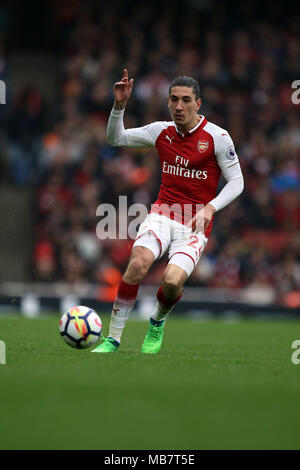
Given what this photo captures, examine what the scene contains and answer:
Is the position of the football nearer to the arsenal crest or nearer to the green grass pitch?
the green grass pitch

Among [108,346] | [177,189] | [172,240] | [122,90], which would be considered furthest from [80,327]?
[122,90]

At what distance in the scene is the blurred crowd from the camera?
16.7 metres

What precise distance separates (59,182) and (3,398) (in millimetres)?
12372

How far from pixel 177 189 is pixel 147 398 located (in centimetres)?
325

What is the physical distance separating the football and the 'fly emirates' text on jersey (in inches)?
51.7

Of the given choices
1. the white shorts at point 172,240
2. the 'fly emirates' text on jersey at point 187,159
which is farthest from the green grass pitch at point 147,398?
the 'fly emirates' text on jersey at point 187,159

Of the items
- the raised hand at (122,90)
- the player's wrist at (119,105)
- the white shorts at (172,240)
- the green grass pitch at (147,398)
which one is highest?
the raised hand at (122,90)

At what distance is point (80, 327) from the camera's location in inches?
301

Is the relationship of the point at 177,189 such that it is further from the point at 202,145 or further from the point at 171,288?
the point at 171,288

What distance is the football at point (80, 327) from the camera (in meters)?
7.65

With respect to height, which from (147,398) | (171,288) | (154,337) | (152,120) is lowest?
(147,398)

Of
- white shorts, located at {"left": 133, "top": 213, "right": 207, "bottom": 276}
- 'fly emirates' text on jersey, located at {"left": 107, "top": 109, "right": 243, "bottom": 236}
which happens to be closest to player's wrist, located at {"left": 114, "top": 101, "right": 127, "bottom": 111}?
'fly emirates' text on jersey, located at {"left": 107, "top": 109, "right": 243, "bottom": 236}

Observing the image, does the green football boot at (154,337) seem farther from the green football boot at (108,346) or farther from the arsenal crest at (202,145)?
the arsenal crest at (202,145)

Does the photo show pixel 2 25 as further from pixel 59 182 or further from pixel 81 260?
pixel 81 260
